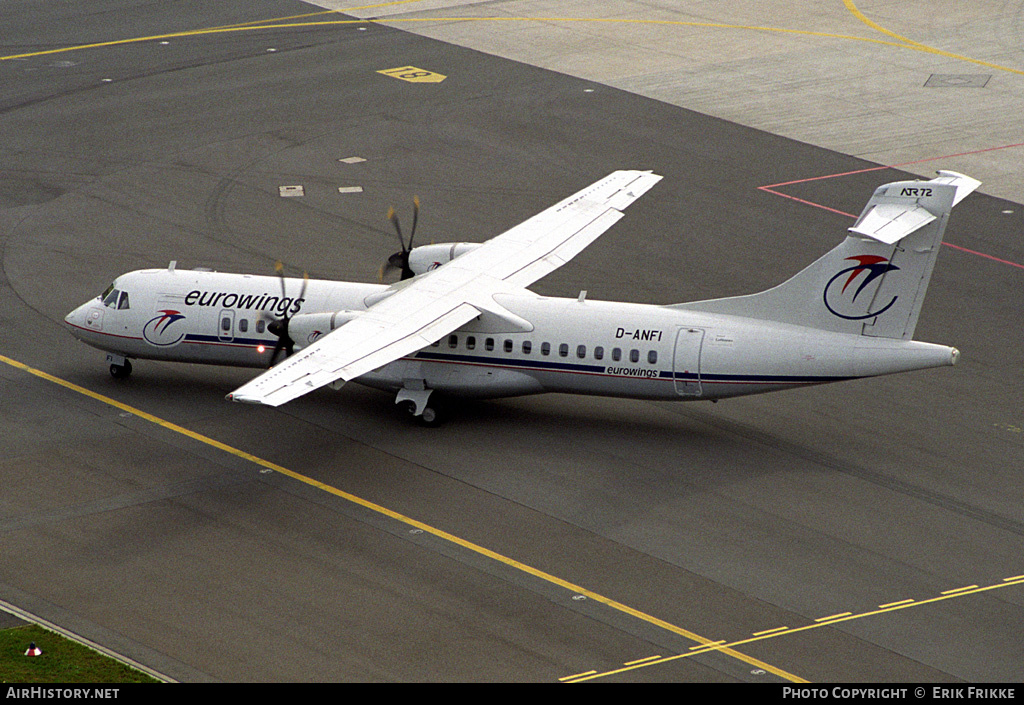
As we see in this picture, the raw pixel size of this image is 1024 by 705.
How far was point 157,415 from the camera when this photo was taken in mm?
38906

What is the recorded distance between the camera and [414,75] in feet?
227

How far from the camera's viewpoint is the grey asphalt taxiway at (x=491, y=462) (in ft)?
95.0

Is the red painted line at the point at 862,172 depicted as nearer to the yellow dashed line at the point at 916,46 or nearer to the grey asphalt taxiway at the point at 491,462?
the grey asphalt taxiway at the point at 491,462

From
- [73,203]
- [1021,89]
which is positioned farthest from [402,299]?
[1021,89]

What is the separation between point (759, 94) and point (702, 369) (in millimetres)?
34507

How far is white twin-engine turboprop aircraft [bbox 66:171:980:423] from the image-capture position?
34.5 m

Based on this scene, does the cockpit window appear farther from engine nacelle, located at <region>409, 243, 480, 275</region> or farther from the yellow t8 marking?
the yellow t8 marking

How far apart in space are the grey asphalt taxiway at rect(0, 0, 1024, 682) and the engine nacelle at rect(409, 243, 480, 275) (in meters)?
4.14

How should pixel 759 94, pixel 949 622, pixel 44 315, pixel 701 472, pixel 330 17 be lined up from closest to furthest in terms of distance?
1. pixel 949 622
2. pixel 701 472
3. pixel 44 315
4. pixel 759 94
5. pixel 330 17

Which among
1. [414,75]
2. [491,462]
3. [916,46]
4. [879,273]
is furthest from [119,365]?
[916,46]

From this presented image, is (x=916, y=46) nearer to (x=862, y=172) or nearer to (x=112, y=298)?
(x=862, y=172)

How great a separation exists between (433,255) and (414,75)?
3038 cm

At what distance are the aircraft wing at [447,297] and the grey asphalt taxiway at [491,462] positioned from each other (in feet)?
11.9

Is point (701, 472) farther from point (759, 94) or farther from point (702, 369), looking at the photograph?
point (759, 94)
